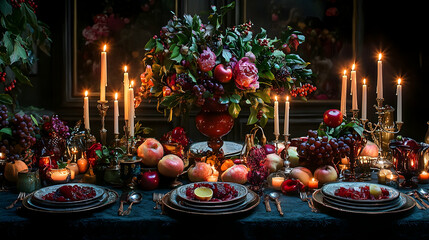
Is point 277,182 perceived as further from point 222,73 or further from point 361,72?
point 361,72

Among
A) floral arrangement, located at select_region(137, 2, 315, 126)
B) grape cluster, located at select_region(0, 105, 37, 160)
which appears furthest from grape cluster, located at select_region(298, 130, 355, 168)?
grape cluster, located at select_region(0, 105, 37, 160)

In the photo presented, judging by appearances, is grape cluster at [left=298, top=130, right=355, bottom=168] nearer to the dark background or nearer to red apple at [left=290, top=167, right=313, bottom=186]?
red apple at [left=290, top=167, right=313, bottom=186]

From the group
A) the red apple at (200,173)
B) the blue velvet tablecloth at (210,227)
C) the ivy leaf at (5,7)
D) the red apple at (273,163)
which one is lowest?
the blue velvet tablecloth at (210,227)

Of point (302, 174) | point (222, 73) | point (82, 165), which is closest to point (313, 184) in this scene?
point (302, 174)

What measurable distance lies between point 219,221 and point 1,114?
0.96 metres

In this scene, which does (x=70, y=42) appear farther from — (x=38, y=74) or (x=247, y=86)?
(x=247, y=86)

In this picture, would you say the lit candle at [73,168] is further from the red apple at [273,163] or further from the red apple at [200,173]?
the red apple at [273,163]

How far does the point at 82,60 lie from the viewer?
365cm

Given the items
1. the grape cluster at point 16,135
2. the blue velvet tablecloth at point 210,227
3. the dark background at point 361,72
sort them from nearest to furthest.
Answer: the blue velvet tablecloth at point 210,227, the grape cluster at point 16,135, the dark background at point 361,72

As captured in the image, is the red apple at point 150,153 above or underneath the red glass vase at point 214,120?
underneath

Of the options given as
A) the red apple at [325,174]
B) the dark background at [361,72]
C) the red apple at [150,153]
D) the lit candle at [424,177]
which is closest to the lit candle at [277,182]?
the red apple at [325,174]

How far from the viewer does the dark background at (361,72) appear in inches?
136

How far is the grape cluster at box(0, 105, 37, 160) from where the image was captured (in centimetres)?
167

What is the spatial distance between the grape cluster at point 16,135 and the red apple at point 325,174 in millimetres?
1113
